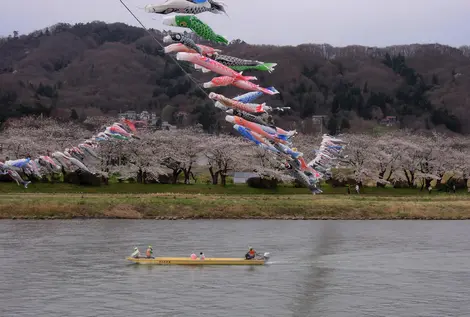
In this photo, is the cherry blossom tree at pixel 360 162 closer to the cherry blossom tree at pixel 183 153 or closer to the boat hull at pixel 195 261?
the cherry blossom tree at pixel 183 153

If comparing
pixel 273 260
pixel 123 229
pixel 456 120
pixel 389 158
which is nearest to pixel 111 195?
pixel 123 229

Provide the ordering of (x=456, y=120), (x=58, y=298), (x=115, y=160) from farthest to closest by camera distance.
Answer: (x=456, y=120), (x=115, y=160), (x=58, y=298)

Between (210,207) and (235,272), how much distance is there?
2612 cm

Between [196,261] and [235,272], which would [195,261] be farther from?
[235,272]

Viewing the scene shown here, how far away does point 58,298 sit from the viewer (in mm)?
39219

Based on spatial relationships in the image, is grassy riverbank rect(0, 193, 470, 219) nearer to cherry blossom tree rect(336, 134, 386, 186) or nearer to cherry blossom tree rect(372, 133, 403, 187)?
cherry blossom tree rect(336, 134, 386, 186)

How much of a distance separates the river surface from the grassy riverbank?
332 centimetres

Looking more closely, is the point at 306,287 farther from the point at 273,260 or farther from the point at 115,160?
the point at 115,160

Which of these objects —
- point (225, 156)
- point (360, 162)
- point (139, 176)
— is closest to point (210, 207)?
point (225, 156)

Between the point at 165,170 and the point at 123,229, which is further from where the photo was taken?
the point at 165,170

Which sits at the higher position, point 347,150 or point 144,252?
point 347,150

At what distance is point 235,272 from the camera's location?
46625mm

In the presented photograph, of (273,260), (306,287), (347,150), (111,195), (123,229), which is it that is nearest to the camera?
(306,287)

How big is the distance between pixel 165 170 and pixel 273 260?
4951 centimetres
